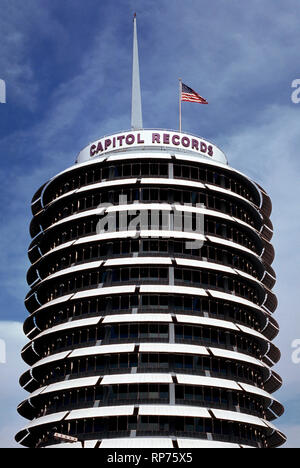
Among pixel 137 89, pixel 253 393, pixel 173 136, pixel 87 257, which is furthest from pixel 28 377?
pixel 137 89

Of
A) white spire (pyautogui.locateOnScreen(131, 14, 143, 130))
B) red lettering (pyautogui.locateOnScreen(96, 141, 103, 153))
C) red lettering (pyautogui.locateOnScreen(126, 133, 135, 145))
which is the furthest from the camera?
white spire (pyautogui.locateOnScreen(131, 14, 143, 130))

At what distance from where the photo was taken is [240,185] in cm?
9588

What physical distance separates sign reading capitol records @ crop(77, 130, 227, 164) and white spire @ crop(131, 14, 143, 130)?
13.6m

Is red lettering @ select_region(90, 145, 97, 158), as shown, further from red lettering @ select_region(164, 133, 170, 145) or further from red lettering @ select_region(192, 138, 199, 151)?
red lettering @ select_region(192, 138, 199, 151)

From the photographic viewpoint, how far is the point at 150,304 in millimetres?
81000

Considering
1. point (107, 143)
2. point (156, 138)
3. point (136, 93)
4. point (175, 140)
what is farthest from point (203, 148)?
point (136, 93)

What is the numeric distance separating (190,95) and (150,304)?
2891 centimetres

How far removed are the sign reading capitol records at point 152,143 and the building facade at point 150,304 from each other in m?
0.16

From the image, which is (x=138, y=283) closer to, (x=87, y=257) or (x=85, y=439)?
(x=87, y=257)

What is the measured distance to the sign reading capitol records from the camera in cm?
9246

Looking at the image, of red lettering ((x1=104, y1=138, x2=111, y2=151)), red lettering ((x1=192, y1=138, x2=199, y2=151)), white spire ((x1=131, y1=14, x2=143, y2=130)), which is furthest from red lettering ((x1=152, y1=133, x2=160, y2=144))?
white spire ((x1=131, y1=14, x2=143, y2=130))

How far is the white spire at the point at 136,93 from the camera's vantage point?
109644 millimetres

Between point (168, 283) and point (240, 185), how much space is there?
2154 cm
